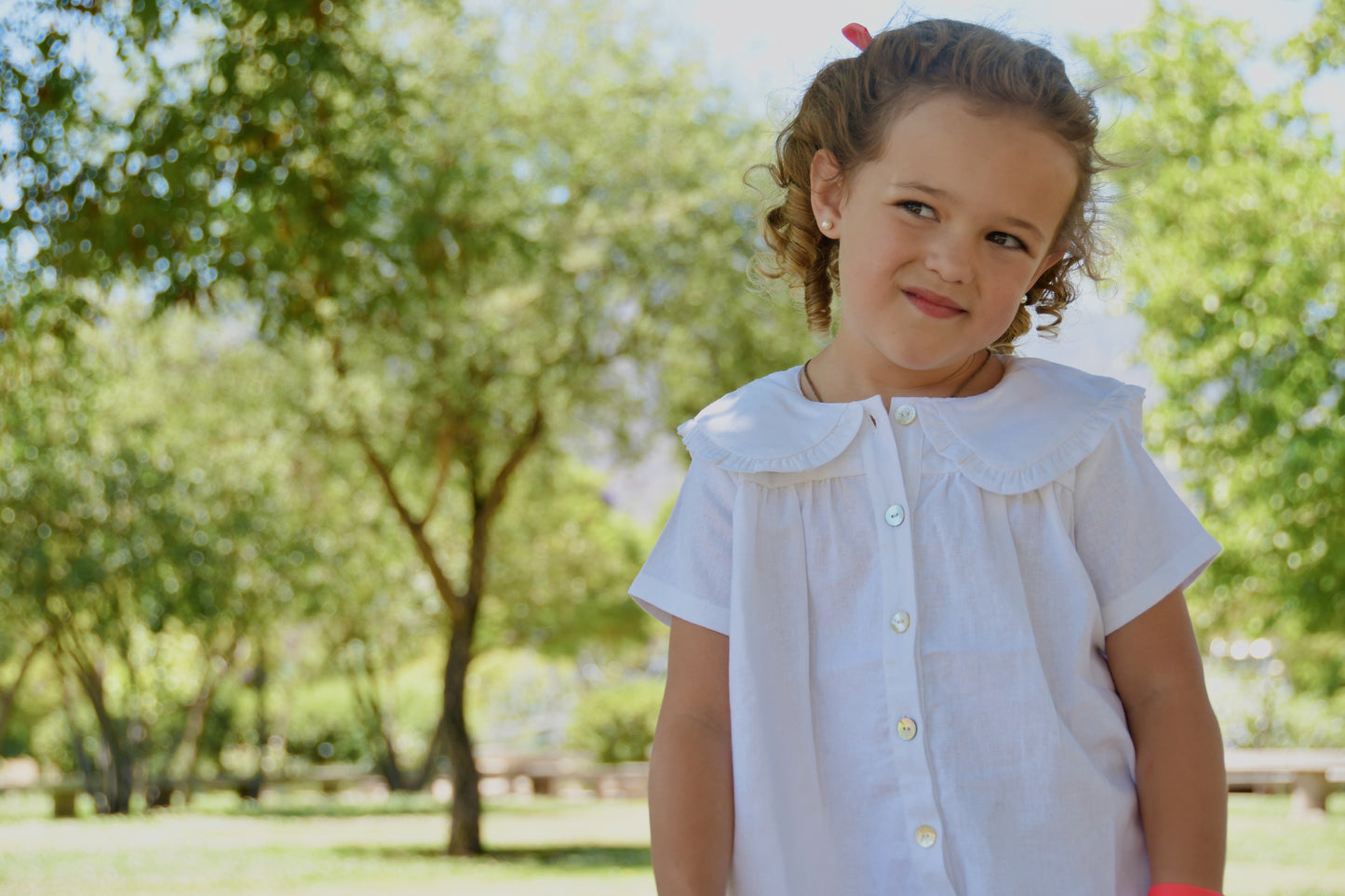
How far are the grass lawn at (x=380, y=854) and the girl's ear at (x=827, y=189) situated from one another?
28.8 feet

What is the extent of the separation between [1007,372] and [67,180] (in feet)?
18.0

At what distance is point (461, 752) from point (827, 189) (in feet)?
40.8

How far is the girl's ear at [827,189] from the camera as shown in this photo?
1.55 meters

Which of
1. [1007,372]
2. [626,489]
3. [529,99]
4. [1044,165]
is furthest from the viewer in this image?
[626,489]

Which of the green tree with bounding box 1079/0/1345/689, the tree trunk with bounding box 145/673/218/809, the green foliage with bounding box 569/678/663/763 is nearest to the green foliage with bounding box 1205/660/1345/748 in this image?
the green tree with bounding box 1079/0/1345/689

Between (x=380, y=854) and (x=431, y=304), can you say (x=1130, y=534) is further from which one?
(x=380, y=854)

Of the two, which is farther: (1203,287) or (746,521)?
(1203,287)

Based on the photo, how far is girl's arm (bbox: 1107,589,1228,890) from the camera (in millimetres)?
1295

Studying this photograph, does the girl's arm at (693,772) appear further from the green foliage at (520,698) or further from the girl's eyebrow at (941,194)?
the green foliage at (520,698)

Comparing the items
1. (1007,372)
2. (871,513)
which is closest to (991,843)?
(871,513)

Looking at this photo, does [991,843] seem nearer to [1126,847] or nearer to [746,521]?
[1126,847]

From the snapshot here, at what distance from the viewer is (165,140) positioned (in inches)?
230

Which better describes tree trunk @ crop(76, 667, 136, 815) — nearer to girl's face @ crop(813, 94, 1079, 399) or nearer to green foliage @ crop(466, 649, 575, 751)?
green foliage @ crop(466, 649, 575, 751)

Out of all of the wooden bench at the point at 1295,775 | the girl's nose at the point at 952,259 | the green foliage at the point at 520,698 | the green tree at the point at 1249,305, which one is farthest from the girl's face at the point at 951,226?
the green foliage at the point at 520,698
